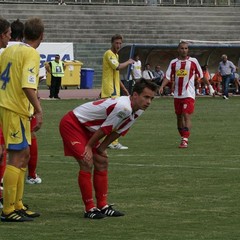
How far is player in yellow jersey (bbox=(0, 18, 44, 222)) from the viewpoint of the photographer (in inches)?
411

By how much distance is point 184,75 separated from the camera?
20453 mm

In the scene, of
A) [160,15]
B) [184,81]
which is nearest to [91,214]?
[184,81]

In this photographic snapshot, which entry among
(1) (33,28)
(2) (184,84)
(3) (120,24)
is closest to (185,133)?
(2) (184,84)

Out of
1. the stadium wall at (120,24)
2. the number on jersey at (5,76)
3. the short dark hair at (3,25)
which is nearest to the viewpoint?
the number on jersey at (5,76)

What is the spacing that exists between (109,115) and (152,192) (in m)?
2.45

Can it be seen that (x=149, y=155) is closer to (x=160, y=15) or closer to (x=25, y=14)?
(x=25, y=14)

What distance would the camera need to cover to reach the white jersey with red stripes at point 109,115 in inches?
407

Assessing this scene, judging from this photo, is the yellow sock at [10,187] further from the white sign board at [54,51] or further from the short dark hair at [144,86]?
the white sign board at [54,51]

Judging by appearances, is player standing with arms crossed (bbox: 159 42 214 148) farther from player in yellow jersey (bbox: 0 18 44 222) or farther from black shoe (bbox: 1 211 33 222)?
black shoe (bbox: 1 211 33 222)

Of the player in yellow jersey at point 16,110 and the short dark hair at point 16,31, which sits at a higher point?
the short dark hair at point 16,31

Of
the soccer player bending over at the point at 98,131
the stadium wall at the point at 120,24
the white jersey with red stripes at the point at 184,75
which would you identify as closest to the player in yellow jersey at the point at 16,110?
the soccer player bending over at the point at 98,131

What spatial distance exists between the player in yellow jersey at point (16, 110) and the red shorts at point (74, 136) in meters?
0.35

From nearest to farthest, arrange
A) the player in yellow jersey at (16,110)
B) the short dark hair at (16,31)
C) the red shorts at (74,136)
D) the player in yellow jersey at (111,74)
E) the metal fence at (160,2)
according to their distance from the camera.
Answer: the player in yellow jersey at (16,110), the red shorts at (74,136), the short dark hair at (16,31), the player in yellow jersey at (111,74), the metal fence at (160,2)

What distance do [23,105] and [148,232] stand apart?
6.45 feet
